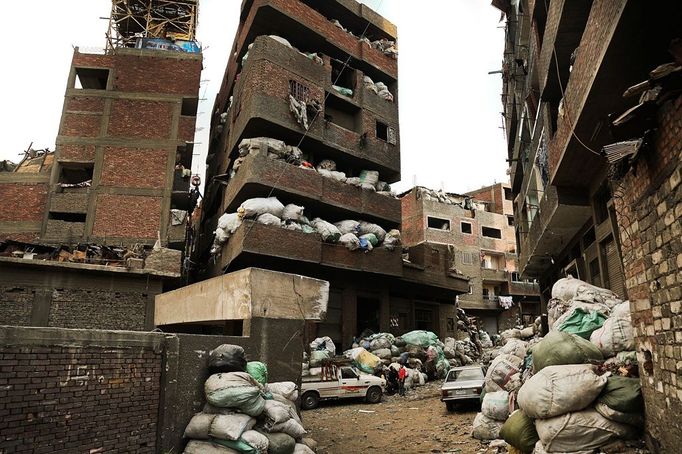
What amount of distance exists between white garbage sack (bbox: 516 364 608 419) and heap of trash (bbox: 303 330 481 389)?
29.0 ft

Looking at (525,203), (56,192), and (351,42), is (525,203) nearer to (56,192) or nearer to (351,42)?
(351,42)

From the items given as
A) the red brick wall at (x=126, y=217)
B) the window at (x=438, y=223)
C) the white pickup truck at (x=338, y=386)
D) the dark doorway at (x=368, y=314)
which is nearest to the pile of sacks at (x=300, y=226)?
the dark doorway at (x=368, y=314)

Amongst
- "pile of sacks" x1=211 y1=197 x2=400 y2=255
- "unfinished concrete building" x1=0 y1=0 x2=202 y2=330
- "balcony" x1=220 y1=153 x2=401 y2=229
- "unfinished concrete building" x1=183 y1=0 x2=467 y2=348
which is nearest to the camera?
"unfinished concrete building" x1=0 y1=0 x2=202 y2=330

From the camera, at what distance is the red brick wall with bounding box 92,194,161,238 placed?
2053 centimetres

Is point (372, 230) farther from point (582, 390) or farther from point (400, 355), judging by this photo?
point (582, 390)

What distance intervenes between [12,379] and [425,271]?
20871 millimetres

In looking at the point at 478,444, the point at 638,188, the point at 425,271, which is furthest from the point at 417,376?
the point at 638,188

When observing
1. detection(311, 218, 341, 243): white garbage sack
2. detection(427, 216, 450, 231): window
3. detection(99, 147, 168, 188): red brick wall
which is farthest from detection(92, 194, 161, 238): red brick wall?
detection(427, 216, 450, 231): window

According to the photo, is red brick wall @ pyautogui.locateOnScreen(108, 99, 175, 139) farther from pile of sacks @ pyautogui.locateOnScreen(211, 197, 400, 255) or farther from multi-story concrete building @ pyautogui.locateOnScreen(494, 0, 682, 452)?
multi-story concrete building @ pyautogui.locateOnScreen(494, 0, 682, 452)

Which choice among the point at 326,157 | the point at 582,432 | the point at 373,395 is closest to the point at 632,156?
the point at 582,432

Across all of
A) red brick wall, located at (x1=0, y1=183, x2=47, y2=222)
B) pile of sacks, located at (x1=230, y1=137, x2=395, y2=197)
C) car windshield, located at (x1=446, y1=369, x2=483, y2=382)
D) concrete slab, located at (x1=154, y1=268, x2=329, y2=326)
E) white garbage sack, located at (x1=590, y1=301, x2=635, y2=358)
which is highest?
pile of sacks, located at (x1=230, y1=137, x2=395, y2=197)

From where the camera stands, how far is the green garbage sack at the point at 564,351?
5.55 m

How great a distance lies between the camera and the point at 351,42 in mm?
24031

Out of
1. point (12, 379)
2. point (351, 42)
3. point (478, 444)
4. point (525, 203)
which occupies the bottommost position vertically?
point (478, 444)
